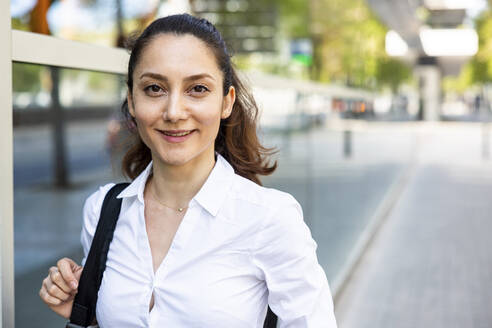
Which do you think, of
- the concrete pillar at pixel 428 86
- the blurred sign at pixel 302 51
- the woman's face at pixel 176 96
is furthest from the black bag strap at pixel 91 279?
the concrete pillar at pixel 428 86

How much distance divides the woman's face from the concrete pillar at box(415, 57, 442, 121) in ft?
111

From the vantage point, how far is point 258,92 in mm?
3609

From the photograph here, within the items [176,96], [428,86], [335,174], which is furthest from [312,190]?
[428,86]

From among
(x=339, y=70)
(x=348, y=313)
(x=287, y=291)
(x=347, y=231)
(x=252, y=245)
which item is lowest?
(x=348, y=313)

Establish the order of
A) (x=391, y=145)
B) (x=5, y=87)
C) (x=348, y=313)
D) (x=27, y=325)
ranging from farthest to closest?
(x=391, y=145) → (x=348, y=313) → (x=27, y=325) → (x=5, y=87)

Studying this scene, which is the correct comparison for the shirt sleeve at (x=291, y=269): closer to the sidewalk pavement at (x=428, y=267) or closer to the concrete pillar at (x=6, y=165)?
the concrete pillar at (x=6, y=165)

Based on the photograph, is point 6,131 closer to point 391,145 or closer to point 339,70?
point 339,70

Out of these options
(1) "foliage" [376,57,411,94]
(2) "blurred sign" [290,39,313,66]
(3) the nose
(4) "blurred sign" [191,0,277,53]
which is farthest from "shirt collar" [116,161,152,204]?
(1) "foliage" [376,57,411,94]

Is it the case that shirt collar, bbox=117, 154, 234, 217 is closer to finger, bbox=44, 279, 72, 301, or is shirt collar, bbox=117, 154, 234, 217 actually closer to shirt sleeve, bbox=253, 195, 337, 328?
shirt sleeve, bbox=253, 195, 337, 328

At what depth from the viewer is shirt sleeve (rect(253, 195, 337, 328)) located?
1562 millimetres

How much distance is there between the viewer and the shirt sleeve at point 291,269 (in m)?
1.56

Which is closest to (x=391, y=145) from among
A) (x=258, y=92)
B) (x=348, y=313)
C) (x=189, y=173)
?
(x=348, y=313)

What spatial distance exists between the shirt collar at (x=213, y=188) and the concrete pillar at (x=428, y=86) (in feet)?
110

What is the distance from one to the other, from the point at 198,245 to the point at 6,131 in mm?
496
